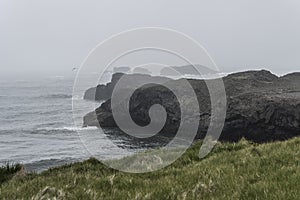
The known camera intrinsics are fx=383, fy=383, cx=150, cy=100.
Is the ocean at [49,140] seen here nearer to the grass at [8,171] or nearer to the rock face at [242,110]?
the rock face at [242,110]

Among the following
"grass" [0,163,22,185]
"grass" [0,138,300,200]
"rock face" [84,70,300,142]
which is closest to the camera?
"grass" [0,138,300,200]

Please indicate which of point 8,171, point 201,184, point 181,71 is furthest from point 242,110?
point 201,184

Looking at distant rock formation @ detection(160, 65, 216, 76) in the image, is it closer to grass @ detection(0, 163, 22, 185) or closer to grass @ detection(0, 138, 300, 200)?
grass @ detection(0, 138, 300, 200)

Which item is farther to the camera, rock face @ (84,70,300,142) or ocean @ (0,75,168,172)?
rock face @ (84,70,300,142)

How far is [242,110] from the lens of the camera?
9750 cm

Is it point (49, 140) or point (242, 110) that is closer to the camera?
point (49, 140)

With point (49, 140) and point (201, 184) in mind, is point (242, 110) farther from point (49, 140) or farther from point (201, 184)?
point (201, 184)

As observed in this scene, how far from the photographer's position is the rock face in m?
89.2

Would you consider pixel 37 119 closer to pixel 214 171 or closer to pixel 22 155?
pixel 22 155

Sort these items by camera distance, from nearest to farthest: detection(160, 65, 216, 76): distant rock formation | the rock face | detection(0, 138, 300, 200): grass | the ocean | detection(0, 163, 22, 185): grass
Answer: detection(0, 138, 300, 200): grass, detection(0, 163, 22, 185): grass, detection(160, 65, 216, 76): distant rock formation, the ocean, the rock face

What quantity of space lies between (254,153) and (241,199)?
Answer: 5.30m

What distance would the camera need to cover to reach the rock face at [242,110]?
8919cm

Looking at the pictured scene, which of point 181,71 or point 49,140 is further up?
point 181,71

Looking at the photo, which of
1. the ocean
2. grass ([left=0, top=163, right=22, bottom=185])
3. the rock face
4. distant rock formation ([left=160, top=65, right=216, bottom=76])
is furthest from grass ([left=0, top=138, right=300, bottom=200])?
the rock face
